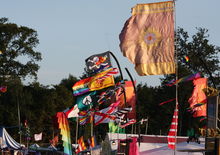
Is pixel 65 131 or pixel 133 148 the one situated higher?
pixel 65 131

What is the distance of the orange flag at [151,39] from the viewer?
2091 centimetres

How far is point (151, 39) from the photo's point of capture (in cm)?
2100

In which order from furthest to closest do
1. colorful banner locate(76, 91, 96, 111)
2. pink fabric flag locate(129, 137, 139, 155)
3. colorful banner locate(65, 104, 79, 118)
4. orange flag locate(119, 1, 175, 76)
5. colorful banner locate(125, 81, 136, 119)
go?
colorful banner locate(125, 81, 136, 119) < colorful banner locate(65, 104, 79, 118) < colorful banner locate(76, 91, 96, 111) < pink fabric flag locate(129, 137, 139, 155) < orange flag locate(119, 1, 175, 76)

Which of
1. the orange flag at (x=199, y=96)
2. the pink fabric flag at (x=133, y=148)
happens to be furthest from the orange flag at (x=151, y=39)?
the orange flag at (x=199, y=96)

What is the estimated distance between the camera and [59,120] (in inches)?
1025

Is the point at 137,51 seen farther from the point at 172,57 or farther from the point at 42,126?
the point at 42,126

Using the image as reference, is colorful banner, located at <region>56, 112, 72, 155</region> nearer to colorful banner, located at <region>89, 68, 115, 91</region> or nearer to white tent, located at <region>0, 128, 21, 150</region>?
colorful banner, located at <region>89, 68, 115, 91</region>

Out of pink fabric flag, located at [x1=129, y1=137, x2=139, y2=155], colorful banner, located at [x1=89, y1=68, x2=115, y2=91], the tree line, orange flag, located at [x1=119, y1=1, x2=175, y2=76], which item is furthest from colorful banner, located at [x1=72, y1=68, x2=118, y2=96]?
the tree line

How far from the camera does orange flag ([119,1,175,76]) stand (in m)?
20.9

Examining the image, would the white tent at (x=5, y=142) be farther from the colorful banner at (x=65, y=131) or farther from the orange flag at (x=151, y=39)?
the orange flag at (x=151, y=39)

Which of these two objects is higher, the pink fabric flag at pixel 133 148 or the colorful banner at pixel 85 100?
the colorful banner at pixel 85 100

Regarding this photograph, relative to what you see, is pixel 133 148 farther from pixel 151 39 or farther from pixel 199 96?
pixel 151 39

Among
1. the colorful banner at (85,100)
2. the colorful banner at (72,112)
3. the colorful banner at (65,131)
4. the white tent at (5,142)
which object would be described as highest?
the colorful banner at (85,100)

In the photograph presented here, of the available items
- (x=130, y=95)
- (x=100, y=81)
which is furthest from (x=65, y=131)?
(x=130, y=95)
